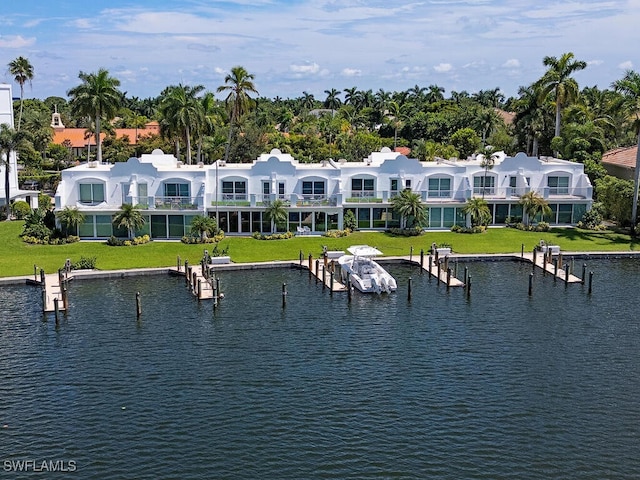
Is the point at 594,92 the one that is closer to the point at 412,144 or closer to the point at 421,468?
the point at 412,144

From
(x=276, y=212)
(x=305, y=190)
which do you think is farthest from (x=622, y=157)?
(x=276, y=212)

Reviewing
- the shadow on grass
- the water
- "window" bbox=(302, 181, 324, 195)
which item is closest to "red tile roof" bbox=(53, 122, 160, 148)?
"window" bbox=(302, 181, 324, 195)

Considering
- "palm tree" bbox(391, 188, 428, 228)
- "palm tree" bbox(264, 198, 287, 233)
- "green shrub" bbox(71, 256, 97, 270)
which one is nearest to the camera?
"green shrub" bbox(71, 256, 97, 270)

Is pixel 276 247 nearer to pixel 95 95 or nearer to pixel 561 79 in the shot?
pixel 95 95

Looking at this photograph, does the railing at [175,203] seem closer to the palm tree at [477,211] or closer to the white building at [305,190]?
the white building at [305,190]

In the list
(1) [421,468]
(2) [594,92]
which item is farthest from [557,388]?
(2) [594,92]

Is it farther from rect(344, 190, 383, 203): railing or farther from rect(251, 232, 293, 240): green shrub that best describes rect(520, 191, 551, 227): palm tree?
rect(251, 232, 293, 240): green shrub
